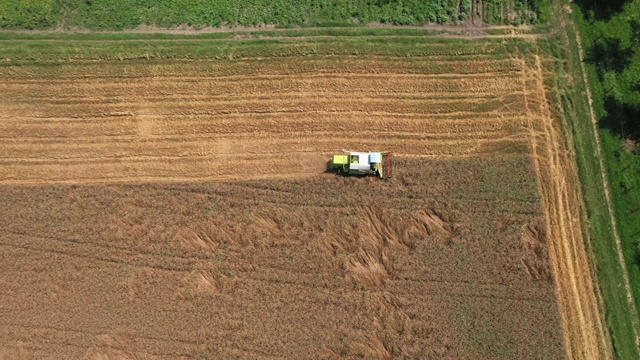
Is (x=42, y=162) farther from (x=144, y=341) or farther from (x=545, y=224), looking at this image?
(x=545, y=224)

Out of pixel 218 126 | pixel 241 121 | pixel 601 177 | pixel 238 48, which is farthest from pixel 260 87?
pixel 601 177

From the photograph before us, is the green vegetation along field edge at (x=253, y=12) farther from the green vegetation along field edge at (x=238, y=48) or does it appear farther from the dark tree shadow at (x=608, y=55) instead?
the dark tree shadow at (x=608, y=55)

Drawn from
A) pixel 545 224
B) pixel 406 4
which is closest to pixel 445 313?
pixel 545 224

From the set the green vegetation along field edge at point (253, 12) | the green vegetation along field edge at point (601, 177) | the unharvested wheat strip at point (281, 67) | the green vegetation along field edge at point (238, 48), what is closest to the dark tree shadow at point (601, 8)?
the green vegetation along field edge at point (601, 177)

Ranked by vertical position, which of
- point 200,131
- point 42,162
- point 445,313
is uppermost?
point 200,131

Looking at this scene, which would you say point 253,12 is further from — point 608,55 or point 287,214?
point 608,55

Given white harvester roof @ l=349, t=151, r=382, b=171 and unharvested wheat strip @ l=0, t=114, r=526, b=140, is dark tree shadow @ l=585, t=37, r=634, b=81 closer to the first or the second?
unharvested wheat strip @ l=0, t=114, r=526, b=140
